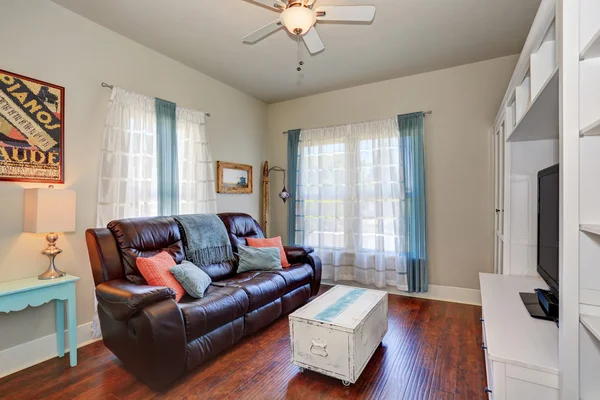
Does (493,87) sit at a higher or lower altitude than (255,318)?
higher

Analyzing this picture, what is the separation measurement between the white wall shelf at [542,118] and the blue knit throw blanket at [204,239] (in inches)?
107

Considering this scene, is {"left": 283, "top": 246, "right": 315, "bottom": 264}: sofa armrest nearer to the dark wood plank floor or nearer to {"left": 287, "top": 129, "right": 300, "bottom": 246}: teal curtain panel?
{"left": 287, "top": 129, "right": 300, "bottom": 246}: teal curtain panel

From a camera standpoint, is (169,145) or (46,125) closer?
(46,125)

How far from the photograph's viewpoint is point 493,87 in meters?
3.38

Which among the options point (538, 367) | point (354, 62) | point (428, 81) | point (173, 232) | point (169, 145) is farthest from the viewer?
point (428, 81)

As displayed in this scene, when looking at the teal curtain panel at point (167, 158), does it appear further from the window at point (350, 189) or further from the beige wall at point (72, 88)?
the window at point (350, 189)

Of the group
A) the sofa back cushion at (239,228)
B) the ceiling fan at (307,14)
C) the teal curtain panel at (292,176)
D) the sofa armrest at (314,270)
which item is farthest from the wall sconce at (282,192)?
the ceiling fan at (307,14)

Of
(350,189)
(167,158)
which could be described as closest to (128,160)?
(167,158)

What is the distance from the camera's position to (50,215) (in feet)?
7.09

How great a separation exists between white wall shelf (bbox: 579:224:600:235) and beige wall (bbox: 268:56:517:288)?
8.37ft

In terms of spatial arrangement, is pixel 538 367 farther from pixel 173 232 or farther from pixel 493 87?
pixel 493 87

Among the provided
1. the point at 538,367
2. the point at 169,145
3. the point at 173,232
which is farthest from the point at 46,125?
the point at 538,367

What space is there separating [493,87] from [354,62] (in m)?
1.59

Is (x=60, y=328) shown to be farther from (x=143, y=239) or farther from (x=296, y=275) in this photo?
(x=296, y=275)
